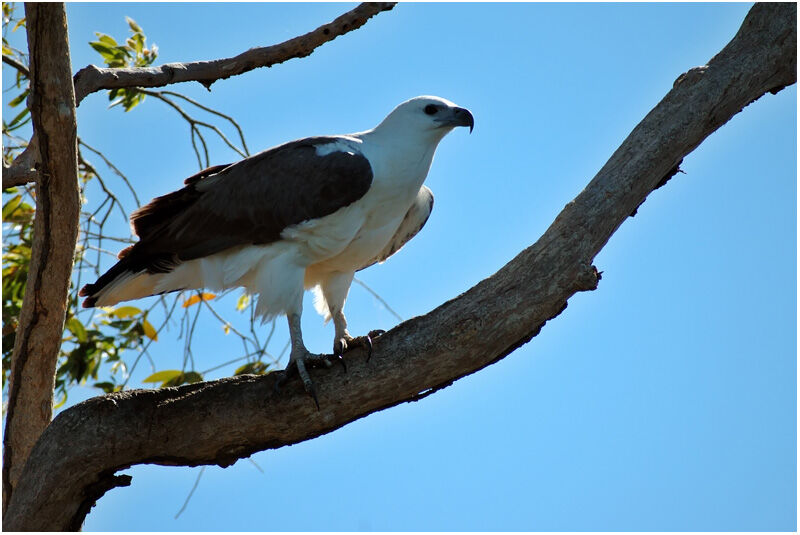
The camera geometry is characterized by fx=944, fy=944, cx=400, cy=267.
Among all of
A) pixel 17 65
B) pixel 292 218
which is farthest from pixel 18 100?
pixel 292 218

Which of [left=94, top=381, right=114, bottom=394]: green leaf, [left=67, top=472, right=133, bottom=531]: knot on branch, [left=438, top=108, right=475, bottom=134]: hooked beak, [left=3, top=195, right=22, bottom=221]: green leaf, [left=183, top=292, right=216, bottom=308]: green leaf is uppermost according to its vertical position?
[left=3, top=195, right=22, bottom=221]: green leaf

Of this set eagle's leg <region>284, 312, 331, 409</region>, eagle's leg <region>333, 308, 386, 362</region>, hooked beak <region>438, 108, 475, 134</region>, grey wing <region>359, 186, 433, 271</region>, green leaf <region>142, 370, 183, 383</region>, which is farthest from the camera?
green leaf <region>142, 370, 183, 383</region>

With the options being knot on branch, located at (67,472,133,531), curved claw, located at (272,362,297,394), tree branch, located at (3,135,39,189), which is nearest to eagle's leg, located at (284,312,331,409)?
curved claw, located at (272,362,297,394)

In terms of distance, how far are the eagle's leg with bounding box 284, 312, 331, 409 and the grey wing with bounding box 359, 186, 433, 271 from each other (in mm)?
636

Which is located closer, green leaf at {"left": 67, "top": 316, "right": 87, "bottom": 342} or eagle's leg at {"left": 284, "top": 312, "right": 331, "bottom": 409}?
eagle's leg at {"left": 284, "top": 312, "right": 331, "bottom": 409}

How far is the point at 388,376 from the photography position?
3.84m

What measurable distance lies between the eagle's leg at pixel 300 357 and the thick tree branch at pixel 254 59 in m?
1.18

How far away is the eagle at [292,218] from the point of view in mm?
4445

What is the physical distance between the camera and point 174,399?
396cm

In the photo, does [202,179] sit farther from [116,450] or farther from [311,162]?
[116,450]

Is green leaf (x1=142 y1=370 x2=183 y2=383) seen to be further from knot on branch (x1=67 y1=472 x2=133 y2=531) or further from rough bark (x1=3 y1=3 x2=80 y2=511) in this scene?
knot on branch (x1=67 y1=472 x2=133 y2=531)

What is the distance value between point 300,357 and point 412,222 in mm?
1162

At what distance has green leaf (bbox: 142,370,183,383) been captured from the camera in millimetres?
5191

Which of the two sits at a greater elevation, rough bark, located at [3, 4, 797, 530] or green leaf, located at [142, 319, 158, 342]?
green leaf, located at [142, 319, 158, 342]
